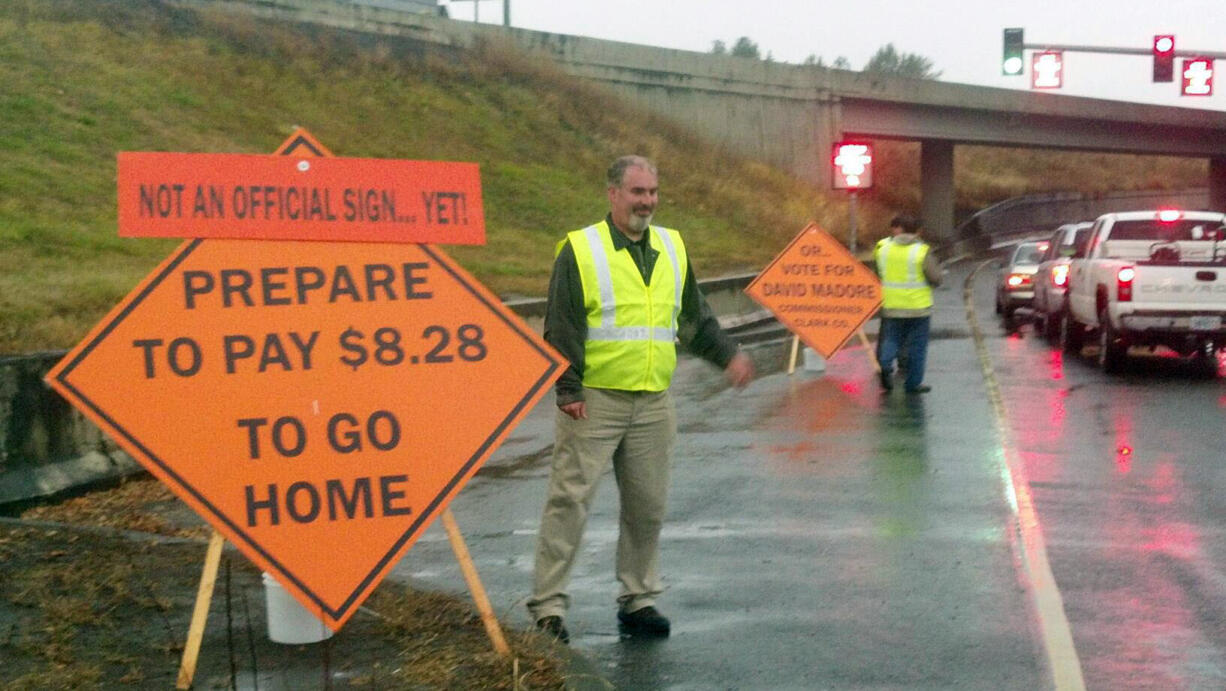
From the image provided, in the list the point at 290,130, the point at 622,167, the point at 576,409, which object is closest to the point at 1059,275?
the point at 622,167

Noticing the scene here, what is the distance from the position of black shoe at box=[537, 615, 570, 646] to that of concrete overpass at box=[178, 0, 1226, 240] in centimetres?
4156

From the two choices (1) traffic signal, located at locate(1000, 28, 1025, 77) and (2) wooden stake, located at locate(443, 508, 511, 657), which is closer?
(2) wooden stake, located at locate(443, 508, 511, 657)

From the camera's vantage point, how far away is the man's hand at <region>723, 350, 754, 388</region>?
7.22 metres

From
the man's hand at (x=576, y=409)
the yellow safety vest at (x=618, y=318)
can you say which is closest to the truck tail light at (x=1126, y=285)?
the yellow safety vest at (x=618, y=318)

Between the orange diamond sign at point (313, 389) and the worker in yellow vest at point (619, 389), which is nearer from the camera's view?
the orange diamond sign at point (313, 389)

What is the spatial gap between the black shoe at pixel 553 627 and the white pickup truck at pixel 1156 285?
13362mm

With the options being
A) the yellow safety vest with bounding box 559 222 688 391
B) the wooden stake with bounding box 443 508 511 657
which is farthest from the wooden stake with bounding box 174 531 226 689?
the yellow safety vest with bounding box 559 222 688 391

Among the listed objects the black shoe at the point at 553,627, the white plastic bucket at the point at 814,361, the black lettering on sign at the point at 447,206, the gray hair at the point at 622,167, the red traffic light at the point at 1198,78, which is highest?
the red traffic light at the point at 1198,78

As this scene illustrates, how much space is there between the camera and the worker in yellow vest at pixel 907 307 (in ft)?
54.3

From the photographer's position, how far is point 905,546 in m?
8.79

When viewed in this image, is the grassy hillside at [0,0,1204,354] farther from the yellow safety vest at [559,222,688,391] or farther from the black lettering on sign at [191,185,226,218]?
the black lettering on sign at [191,185,226,218]

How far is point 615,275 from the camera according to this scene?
22.7 ft

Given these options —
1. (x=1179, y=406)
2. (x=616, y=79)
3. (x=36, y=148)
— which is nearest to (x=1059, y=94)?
(x=616, y=79)

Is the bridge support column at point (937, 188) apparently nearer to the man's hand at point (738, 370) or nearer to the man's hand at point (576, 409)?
the man's hand at point (738, 370)
